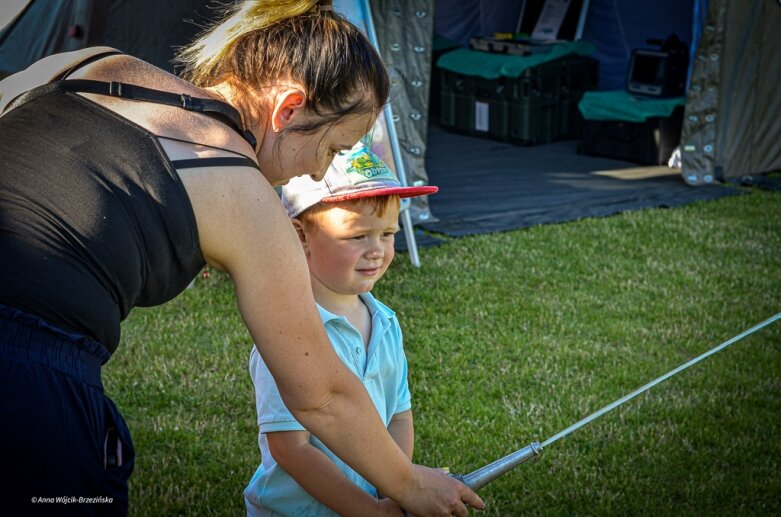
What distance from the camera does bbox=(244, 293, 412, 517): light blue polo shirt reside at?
2.02m

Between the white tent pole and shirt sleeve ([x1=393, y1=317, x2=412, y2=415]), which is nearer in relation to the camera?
shirt sleeve ([x1=393, y1=317, x2=412, y2=415])

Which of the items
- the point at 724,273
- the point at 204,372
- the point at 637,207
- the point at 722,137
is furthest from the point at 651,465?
the point at 722,137

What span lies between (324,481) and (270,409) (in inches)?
7.3

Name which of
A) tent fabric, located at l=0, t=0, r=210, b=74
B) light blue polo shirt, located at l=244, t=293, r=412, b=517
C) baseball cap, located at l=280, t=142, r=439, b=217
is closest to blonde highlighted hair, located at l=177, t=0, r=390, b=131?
baseball cap, located at l=280, t=142, r=439, b=217

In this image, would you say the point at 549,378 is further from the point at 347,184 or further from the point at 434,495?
the point at 434,495

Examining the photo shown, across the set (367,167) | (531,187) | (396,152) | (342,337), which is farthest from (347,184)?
(531,187)

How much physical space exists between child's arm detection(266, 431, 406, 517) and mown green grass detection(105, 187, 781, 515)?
4.02 feet

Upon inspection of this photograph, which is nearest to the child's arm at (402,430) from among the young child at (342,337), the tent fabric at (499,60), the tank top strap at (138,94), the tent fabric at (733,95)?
the young child at (342,337)

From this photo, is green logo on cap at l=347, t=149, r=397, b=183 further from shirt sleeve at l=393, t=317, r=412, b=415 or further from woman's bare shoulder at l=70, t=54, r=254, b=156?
woman's bare shoulder at l=70, t=54, r=254, b=156

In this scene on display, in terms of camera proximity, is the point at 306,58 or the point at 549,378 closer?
the point at 306,58

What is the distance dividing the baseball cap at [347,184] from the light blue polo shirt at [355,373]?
11.1 inches

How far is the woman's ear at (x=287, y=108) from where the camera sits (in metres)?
1.69

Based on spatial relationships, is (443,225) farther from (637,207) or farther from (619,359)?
(619,359)

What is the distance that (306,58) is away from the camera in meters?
1.69
